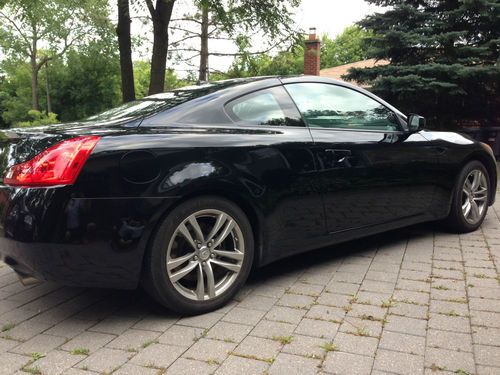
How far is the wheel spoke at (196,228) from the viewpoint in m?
2.94

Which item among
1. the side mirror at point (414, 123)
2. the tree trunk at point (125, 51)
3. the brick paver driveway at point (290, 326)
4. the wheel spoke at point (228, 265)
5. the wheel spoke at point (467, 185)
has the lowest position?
the brick paver driveway at point (290, 326)

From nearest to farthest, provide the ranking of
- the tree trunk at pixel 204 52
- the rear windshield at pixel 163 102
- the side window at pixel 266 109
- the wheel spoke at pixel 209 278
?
the wheel spoke at pixel 209 278 < the rear windshield at pixel 163 102 < the side window at pixel 266 109 < the tree trunk at pixel 204 52

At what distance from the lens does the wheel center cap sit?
3.02 metres

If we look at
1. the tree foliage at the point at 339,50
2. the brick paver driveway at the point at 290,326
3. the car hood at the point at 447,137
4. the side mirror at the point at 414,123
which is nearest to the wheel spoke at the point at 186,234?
the brick paver driveway at the point at 290,326

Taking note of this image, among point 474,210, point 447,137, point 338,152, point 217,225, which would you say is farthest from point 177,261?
point 474,210

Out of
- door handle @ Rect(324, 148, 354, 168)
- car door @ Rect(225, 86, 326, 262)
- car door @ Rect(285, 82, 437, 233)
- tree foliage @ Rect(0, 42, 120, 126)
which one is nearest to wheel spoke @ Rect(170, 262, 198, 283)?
car door @ Rect(225, 86, 326, 262)

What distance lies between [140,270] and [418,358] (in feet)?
4.97

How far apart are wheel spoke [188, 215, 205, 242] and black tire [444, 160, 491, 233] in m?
2.81

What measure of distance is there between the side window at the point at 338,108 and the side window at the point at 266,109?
0.10m

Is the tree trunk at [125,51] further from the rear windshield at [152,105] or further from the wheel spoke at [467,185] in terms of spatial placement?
the wheel spoke at [467,185]

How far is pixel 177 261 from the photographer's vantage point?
2.90 m

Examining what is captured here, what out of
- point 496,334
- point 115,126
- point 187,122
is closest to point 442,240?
point 496,334

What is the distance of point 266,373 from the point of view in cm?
234

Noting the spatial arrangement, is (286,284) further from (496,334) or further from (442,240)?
(442,240)
